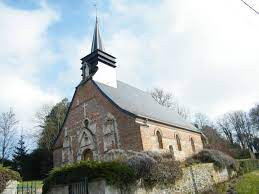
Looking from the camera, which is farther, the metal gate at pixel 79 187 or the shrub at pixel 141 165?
the shrub at pixel 141 165

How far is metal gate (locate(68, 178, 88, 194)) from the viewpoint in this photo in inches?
448

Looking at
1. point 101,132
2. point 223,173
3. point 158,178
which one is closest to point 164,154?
point 158,178

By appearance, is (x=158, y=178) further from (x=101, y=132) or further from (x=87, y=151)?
(x=87, y=151)

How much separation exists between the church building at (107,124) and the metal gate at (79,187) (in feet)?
20.8

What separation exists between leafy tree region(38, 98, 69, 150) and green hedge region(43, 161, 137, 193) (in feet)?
76.9

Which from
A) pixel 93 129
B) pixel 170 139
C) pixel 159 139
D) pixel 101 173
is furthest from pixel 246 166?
pixel 101 173

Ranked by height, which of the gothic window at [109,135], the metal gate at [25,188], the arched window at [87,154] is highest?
the gothic window at [109,135]

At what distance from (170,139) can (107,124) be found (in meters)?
5.60

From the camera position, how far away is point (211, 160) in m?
20.8

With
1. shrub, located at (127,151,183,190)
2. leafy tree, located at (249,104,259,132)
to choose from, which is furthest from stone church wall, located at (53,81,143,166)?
leafy tree, located at (249,104,259,132)

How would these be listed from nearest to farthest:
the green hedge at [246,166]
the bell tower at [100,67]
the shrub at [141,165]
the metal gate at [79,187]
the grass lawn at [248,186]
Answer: the metal gate at [79,187], the shrub at [141,165], the grass lawn at [248,186], the bell tower at [100,67], the green hedge at [246,166]

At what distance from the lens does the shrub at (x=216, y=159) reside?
66.2ft

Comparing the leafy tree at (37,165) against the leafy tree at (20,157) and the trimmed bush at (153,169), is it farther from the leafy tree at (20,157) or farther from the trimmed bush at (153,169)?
the trimmed bush at (153,169)

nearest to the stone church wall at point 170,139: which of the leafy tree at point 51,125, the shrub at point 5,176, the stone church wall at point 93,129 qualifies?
the stone church wall at point 93,129
